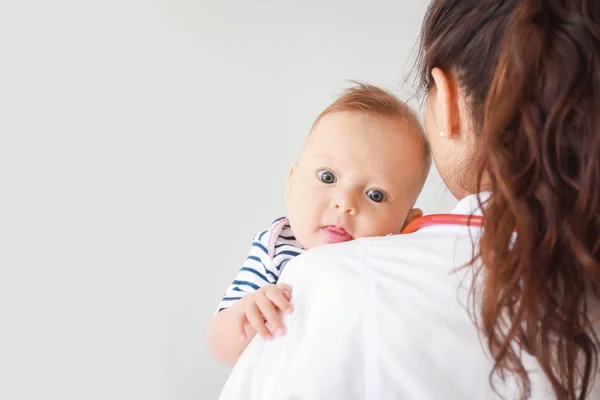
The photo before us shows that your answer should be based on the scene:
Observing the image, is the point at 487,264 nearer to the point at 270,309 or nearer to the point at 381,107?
the point at 270,309

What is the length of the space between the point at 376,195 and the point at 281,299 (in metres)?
0.35

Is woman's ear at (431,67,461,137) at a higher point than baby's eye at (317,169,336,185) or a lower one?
higher

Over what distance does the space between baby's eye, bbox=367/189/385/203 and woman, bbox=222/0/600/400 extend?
0.92 ft

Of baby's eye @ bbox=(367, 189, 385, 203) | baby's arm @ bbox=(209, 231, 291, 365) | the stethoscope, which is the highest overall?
the stethoscope

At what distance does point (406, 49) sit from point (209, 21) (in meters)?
0.44

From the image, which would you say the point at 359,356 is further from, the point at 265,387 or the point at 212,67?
the point at 212,67

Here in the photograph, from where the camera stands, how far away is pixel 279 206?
4.91 ft

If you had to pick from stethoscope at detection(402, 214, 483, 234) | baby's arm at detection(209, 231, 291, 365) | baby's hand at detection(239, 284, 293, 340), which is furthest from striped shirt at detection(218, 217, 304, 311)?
stethoscope at detection(402, 214, 483, 234)

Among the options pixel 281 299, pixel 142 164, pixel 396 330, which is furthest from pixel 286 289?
pixel 142 164

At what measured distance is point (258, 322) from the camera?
0.83 metres

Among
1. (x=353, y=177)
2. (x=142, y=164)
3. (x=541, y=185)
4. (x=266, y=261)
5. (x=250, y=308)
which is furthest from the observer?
(x=142, y=164)

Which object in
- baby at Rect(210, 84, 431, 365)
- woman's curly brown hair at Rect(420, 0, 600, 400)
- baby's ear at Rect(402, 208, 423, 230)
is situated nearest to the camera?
woman's curly brown hair at Rect(420, 0, 600, 400)

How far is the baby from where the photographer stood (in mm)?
1080

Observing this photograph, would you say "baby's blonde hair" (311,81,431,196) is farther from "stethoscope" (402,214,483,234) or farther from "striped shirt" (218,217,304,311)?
"stethoscope" (402,214,483,234)
